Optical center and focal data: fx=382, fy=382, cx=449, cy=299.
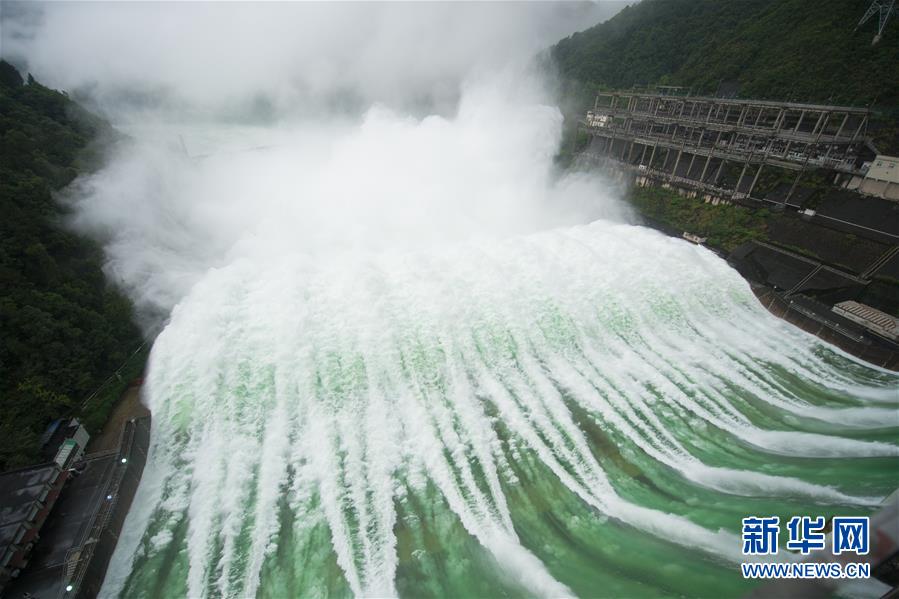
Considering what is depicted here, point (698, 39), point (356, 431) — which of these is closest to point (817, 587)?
point (356, 431)

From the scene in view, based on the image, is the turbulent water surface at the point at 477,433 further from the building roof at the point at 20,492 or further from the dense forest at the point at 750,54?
the dense forest at the point at 750,54

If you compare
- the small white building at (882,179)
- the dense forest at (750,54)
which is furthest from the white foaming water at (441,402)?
the dense forest at (750,54)

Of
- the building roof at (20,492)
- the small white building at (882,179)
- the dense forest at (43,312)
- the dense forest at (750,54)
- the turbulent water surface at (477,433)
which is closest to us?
the building roof at (20,492)

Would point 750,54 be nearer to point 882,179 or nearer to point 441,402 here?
point 882,179

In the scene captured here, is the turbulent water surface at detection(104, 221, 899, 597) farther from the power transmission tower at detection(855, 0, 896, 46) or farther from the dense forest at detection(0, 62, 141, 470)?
the power transmission tower at detection(855, 0, 896, 46)

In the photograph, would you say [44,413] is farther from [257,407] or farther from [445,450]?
[445,450]
